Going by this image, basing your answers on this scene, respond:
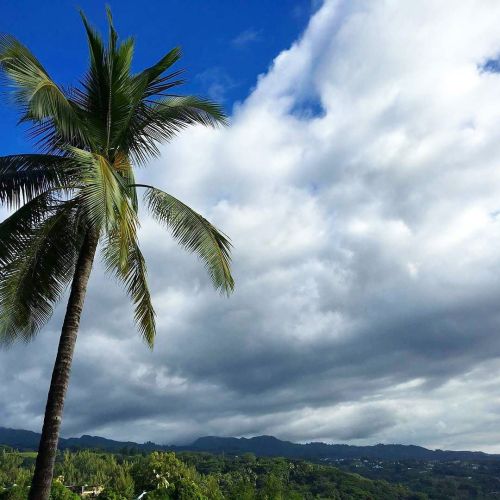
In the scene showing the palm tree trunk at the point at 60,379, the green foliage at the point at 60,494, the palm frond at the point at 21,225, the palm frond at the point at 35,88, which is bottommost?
the palm tree trunk at the point at 60,379

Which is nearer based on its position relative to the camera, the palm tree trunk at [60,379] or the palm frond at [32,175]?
the palm tree trunk at [60,379]

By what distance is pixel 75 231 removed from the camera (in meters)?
11.8

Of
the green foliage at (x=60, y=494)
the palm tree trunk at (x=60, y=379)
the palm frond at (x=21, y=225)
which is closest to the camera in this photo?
the palm tree trunk at (x=60, y=379)

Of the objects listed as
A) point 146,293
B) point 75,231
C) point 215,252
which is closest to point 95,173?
point 75,231

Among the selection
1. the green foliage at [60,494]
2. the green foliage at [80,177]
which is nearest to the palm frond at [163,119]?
the green foliage at [80,177]

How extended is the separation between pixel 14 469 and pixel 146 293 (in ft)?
645

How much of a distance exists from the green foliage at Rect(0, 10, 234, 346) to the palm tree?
0.07ft

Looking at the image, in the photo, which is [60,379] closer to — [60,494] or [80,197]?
[80,197]

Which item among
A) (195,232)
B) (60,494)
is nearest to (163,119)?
(195,232)

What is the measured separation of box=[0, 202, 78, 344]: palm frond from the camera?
1154 cm

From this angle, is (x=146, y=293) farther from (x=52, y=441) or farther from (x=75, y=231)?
(x=52, y=441)

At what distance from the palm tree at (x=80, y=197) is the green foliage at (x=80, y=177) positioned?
23 millimetres

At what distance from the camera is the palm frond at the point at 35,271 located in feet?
37.9

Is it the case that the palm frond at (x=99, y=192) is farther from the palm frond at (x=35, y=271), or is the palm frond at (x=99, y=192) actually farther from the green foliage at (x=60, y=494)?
the green foliage at (x=60, y=494)
